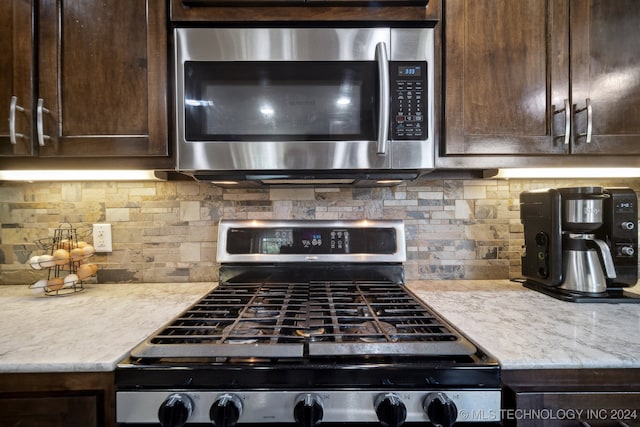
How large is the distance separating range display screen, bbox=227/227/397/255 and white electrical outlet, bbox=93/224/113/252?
53 centimetres

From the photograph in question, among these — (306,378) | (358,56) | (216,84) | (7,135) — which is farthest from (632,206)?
(7,135)

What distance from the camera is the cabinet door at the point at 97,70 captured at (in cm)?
105

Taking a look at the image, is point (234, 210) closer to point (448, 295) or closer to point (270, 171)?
point (270, 171)

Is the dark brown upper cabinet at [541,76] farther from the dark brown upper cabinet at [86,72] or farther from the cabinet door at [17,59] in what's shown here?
the cabinet door at [17,59]

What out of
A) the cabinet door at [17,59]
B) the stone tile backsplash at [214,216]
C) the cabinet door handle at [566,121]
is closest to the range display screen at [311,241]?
the stone tile backsplash at [214,216]

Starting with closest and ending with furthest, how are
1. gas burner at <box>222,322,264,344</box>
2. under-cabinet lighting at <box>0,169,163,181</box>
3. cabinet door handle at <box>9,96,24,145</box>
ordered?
gas burner at <box>222,322,264,344</box>, cabinet door handle at <box>9,96,24,145</box>, under-cabinet lighting at <box>0,169,163,181</box>

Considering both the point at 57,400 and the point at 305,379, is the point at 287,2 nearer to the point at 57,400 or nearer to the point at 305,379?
the point at 305,379

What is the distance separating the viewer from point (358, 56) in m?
1.04

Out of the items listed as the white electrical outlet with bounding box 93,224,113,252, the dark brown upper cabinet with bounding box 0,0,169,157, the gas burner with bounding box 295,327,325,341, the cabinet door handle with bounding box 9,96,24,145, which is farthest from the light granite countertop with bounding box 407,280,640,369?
the cabinet door handle with bounding box 9,96,24,145

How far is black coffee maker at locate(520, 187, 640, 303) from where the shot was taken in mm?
1110

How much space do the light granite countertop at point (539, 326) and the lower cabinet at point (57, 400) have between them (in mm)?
885

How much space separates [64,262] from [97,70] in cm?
73

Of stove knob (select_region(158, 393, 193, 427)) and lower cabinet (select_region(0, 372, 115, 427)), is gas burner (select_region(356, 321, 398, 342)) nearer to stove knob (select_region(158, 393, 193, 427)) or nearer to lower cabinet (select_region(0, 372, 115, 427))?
stove knob (select_region(158, 393, 193, 427))

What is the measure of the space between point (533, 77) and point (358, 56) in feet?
1.96
